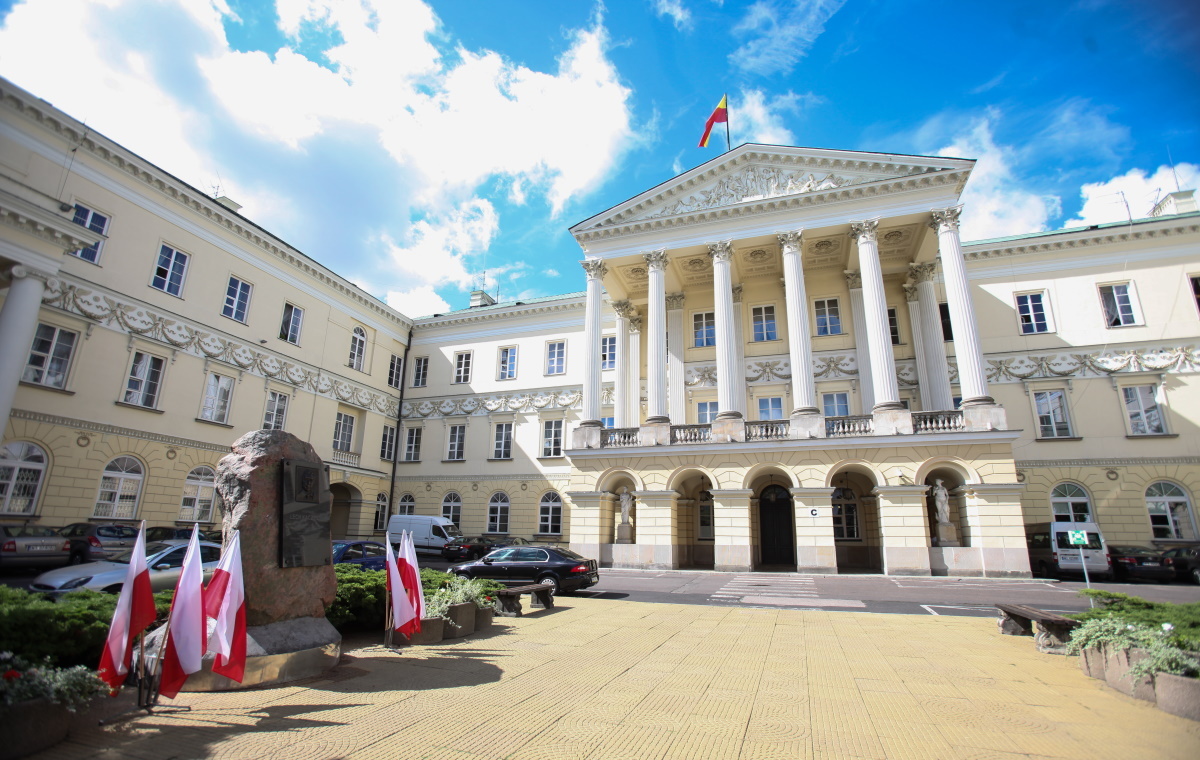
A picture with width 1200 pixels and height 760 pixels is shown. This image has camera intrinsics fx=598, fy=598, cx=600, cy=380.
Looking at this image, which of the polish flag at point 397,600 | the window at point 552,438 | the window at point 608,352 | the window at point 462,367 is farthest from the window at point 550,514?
the polish flag at point 397,600

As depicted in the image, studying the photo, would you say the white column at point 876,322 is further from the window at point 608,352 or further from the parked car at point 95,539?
the parked car at point 95,539

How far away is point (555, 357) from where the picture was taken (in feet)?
117

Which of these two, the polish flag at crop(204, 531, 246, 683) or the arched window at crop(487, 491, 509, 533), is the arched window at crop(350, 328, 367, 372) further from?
the polish flag at crop(204, 531, 246, 683)

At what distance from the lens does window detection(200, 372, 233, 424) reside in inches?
999

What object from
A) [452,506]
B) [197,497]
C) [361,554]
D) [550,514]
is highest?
[452,506]

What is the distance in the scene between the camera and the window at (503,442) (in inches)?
1375

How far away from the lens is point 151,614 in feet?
18.1

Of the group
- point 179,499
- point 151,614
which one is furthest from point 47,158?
point 151,614

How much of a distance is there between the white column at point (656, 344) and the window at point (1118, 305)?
792 inches

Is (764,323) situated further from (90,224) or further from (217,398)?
(90,224)

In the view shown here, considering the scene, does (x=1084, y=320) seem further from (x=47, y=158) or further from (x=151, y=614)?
(x=47, y=158)

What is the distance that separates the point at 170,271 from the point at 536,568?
2040 centimetres

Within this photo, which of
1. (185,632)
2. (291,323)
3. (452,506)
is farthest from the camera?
(452,506)

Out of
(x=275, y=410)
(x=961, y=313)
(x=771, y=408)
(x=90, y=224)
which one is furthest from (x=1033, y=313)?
(x=90, y=224)
